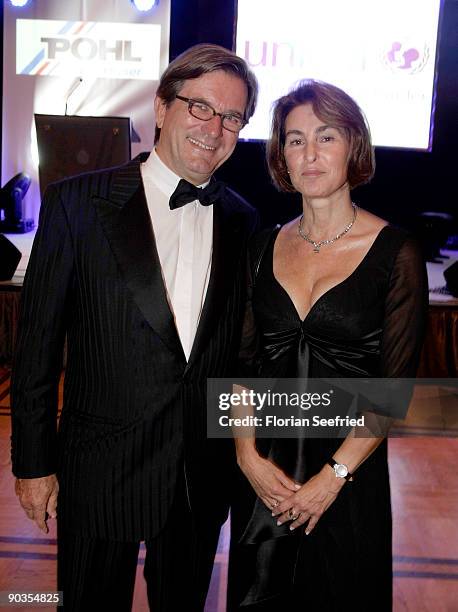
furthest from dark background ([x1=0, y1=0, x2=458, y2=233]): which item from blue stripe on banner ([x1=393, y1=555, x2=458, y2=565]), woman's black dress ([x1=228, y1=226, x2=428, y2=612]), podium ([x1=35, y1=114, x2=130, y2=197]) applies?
woman's black dress ([x1=228, y1=226, x2=428, y2=612])

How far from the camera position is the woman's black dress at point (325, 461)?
1668 millimetres

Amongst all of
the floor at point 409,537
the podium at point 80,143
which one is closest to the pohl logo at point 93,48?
the podium at point 80,143

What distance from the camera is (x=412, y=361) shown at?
1.63 m

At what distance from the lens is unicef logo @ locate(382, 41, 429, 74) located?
752cm

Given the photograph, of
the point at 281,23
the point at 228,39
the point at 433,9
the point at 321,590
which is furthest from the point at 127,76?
the point at 321,590

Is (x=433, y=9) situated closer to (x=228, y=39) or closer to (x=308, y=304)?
(x=228, y=39)

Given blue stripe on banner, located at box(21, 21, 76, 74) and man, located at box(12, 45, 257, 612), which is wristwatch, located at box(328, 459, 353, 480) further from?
blue stripe on banner, located at box(21, 21, 76, 74)

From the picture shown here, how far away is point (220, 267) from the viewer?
1713mm

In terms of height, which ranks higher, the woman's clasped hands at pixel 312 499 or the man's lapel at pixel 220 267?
the man's lapel at pixel 220 267

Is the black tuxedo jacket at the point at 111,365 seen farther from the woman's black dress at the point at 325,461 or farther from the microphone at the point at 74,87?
the microphone at the point at 74,87

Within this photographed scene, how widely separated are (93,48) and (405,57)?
136 inches

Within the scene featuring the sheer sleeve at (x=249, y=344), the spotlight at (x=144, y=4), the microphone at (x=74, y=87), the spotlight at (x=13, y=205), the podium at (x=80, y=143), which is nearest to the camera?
the sheer sleeve at (x=249, y=344)

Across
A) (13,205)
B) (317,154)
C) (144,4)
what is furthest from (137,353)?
(144,4)

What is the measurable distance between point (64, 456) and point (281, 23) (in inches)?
264
